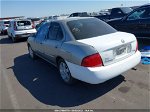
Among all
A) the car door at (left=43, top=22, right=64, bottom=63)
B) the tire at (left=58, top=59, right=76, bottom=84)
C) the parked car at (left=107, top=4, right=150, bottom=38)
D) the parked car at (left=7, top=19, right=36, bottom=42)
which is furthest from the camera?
the parked car at (left=7, top=19, right=36, bottom=42)

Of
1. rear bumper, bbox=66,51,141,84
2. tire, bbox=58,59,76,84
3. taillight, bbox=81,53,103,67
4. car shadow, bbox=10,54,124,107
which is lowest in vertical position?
car shadow, bbox=10,54,124,107

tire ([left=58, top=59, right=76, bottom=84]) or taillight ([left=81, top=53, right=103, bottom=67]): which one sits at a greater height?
taillight ([left=81, top=53, right=103, bottom=67])

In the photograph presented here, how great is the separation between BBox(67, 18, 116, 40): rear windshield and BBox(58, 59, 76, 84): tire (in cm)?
83

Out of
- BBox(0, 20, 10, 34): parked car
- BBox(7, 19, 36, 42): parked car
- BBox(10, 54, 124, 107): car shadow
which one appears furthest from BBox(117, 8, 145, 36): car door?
BBox(0, 20, 10, 34): parked car

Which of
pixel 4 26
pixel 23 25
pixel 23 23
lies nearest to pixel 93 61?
pixel 23 25

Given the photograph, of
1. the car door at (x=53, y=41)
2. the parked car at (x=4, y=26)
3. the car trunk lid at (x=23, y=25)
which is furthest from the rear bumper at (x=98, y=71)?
the parked car at (x=4, y=26)

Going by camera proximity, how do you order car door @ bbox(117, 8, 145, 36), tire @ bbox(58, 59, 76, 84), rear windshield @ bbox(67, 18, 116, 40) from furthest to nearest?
car door @ bbox(117, 8, 145, 36) → tire @ bbox(58, 59, 76, 84) → rear windshield @ bbox(67, 18, 116, 40)

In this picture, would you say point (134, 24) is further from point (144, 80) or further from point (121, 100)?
point (121, 100)

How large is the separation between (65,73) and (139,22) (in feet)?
14.8

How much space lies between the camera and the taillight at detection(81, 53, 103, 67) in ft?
12.5

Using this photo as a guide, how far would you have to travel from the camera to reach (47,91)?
4738 millimetres

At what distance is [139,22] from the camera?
7801mm

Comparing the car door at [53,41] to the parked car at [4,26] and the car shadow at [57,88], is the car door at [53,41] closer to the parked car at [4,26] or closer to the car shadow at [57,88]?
the car shadow at [57,88]

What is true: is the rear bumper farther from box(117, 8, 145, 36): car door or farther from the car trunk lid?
the car trunk lid
